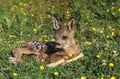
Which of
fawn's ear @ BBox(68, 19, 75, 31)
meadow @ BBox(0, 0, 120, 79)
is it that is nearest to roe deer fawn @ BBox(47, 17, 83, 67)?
fawn's ear @ BBox(68, 19, 75, 31)

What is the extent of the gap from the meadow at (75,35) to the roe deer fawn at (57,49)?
0.12m

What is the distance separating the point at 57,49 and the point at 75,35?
1.88 metres

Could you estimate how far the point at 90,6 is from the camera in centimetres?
1037

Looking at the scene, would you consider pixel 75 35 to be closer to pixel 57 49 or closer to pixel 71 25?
pixel 57 49

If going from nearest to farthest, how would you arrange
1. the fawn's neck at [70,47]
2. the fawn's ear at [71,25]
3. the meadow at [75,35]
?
the meadow at [75,35] < the fawn's ear at [71,25] < the fawn's neck at [70,47]

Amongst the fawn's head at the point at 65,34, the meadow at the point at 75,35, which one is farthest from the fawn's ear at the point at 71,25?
the meadow at the point at 75,35

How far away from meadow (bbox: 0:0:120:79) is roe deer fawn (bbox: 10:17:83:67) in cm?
12

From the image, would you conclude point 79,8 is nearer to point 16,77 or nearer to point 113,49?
point 113,49

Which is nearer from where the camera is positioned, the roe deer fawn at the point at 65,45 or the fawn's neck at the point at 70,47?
the roe deer fawn at the point at 65,45

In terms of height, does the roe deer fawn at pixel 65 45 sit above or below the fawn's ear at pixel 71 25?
below

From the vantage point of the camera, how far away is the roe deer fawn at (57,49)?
6.69 m

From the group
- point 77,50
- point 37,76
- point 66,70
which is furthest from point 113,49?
point 37,76

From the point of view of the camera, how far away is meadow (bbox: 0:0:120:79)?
6.44 m

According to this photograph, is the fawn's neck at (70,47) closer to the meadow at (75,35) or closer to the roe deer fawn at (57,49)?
the roe deer fawn at (57,49)
